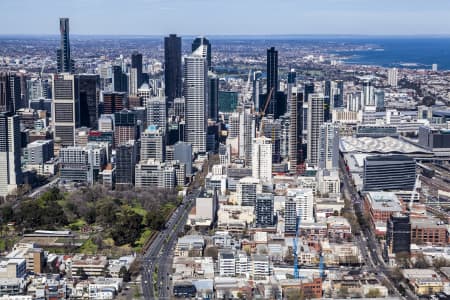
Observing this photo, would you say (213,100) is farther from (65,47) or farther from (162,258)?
(162,258)

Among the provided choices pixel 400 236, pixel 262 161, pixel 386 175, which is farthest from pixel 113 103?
pixel 400 236

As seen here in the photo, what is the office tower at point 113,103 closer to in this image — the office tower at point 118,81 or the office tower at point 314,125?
the office tower at point 118,81

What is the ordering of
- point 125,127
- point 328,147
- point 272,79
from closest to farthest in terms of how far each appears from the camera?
point 328,147
point 125,127
point 272,79

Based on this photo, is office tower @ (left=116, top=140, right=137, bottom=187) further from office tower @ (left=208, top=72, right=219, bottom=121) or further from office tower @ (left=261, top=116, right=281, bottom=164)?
office tower @ (left=208, top=72, right=219, bottom=121)

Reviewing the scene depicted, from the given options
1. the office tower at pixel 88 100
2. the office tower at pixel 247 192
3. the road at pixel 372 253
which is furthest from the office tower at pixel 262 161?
the office tower at pixel 88 100

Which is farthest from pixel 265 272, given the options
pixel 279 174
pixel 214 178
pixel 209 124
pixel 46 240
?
pixel 209 124

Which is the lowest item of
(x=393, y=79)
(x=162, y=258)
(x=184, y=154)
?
(x=162, y=258)
